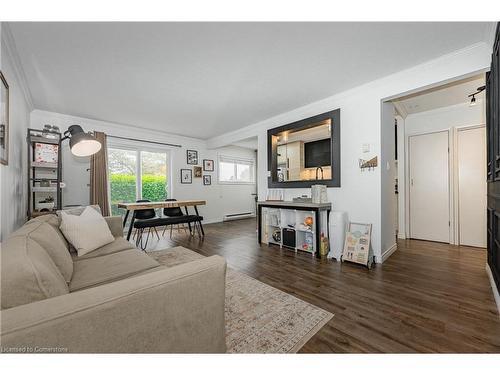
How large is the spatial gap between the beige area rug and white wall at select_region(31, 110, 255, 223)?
12.9 feet

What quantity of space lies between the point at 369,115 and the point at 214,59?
2179mm

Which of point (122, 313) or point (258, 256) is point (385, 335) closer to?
point (122, 313)

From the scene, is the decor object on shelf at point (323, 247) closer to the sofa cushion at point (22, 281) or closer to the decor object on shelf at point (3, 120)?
the sofa cushion at point (22, 281)

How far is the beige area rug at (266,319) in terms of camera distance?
54.4 inches

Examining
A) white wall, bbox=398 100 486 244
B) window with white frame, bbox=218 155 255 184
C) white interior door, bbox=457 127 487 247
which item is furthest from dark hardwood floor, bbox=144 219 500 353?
window with white frame, bbox=218 155 255 184

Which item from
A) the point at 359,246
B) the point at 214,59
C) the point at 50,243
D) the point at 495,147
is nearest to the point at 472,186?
the point at 495,147

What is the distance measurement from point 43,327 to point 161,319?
1.13 feet

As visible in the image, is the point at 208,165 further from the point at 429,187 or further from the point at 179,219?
the point at 429,187

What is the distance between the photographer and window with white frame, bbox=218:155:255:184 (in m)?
6.87

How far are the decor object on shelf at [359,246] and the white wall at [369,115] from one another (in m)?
0.14

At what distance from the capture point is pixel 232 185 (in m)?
7.05

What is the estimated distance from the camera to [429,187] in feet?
12.9

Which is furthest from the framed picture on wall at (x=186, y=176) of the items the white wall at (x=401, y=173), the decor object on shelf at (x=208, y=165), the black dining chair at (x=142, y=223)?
the white wall at (x=401, y=173)

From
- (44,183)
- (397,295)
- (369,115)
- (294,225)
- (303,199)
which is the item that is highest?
(369,115)
